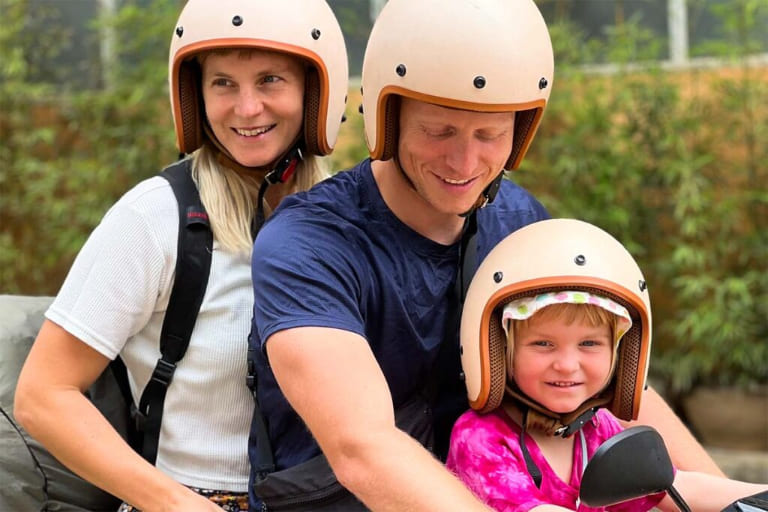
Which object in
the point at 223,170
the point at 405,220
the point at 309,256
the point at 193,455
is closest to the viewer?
the point at 309,256

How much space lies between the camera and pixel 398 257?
2309 millimetres

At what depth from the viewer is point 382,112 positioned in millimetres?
2266

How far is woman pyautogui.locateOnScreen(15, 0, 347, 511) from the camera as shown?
2.45 meters

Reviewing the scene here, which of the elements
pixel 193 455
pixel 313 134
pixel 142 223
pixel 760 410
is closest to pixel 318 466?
pixel 193 455

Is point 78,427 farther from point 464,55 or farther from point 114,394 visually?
point 464,55

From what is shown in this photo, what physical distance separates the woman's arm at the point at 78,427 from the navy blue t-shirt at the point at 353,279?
23 cm

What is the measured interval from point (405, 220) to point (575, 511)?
2.20 feet

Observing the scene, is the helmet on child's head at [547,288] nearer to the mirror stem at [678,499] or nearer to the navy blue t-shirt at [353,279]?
the navy blue t-shirt at [353,279]

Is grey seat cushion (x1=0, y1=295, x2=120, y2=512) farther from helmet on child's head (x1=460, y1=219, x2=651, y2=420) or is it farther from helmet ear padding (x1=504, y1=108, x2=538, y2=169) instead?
helmet ear padding (x1=504, y1=108, x2=538, y2=169)

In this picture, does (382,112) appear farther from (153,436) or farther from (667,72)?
(667,72)

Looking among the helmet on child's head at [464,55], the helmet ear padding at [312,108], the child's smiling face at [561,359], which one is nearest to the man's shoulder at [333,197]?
the helmet on child's head at [464,55]

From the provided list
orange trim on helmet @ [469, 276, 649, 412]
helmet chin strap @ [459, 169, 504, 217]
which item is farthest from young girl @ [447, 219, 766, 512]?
helmet chin strap @ [459, 169, 504, 217]

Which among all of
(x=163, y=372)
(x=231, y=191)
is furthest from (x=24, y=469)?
(x=231, y=191)

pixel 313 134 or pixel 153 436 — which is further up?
pixel 313 134
